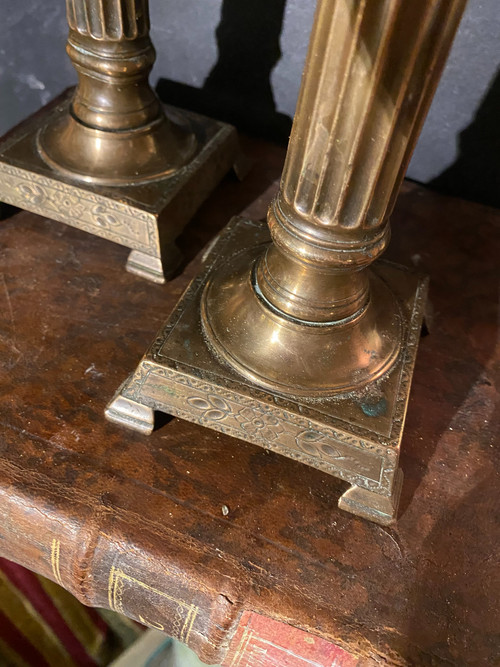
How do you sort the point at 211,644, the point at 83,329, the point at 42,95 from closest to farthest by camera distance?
the point at 211,644 → the point at 83,329 → the point at 42,95

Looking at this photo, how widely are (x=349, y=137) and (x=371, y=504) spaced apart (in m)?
0.39

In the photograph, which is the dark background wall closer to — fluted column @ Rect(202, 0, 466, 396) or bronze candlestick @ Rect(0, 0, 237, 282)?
bronze candlestick @ Rect(0, 0, 237, 282)

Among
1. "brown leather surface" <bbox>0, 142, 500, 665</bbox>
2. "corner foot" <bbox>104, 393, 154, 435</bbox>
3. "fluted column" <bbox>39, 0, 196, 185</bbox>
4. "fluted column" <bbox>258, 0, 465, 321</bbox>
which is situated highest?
"fluted column" <bbox>258, 0, 465, 321</bbox>

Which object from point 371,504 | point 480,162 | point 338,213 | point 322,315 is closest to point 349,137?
point 338,213

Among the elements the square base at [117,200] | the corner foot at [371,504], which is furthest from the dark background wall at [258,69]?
the corner foot at [371,504]

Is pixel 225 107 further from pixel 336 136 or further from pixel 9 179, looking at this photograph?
pixel 336 136

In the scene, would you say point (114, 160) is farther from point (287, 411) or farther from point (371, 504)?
point (371, 504)

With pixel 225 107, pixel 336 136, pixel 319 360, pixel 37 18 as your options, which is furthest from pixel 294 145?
pixel 37 18

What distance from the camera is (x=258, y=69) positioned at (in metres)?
1.03

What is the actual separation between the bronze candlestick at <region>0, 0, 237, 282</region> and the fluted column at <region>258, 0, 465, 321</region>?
0.26 meters

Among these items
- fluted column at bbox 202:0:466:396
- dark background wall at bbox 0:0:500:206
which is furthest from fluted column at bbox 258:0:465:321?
dark background wall at bbox 0:0:500:206

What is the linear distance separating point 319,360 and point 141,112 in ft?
1.48

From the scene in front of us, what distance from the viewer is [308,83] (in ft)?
1.55

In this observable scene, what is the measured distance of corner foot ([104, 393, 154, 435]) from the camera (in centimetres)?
68
